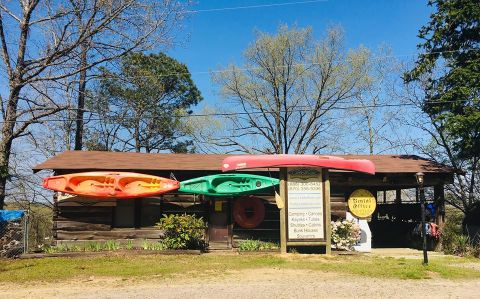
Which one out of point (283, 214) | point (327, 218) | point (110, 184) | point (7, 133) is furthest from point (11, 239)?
point (327, 218)

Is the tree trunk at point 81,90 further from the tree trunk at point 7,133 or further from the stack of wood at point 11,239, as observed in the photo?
the stack of wood at point 11,239

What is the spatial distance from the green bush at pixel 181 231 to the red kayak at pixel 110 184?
3.27 feet

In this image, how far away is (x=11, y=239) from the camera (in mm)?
16703

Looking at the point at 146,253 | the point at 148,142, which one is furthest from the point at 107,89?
the point at 146,253

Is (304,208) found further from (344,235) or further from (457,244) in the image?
(457,244)

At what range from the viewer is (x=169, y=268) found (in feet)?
37.7

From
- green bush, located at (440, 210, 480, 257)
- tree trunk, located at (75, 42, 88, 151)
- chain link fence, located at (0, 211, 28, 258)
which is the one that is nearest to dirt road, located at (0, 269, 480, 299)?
green bush, located at (440, 210, 480, 257)

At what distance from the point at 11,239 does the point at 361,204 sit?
12836mm

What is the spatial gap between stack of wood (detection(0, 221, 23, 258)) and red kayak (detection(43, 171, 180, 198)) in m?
2.87

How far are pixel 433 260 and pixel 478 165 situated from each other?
33.7ft

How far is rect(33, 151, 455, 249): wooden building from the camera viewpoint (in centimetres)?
1546

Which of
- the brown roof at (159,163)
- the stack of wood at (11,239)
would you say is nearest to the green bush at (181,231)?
the brown roof at (159,163)

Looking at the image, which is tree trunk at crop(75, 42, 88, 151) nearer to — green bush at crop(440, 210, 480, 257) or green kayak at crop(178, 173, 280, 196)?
green kayak at crop(178, 173, 280, 196)

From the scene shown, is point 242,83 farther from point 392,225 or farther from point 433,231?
point 433,231
